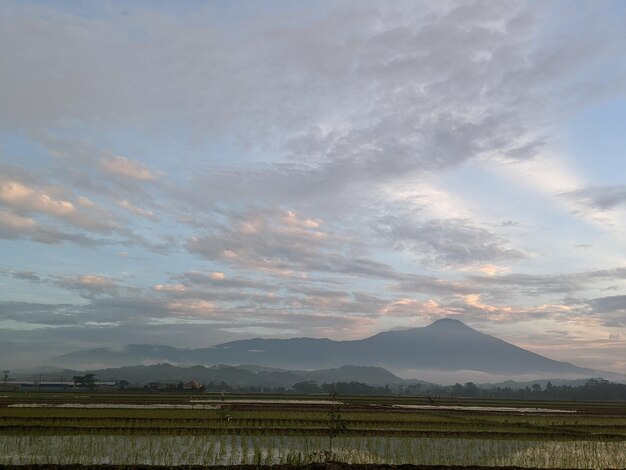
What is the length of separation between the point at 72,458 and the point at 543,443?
20618 millimetres

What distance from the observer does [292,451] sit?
21.0 metres

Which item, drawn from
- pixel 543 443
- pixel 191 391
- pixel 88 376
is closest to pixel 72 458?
pixel 543 443

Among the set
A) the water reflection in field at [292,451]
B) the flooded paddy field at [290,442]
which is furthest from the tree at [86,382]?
the water reflection in field at [292,451]

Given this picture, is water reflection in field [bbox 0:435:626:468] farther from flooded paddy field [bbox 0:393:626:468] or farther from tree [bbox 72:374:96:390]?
tree [bbox 72:374:96:390]

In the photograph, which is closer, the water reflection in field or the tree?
the water reflection in field

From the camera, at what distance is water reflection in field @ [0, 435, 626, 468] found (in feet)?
61.0

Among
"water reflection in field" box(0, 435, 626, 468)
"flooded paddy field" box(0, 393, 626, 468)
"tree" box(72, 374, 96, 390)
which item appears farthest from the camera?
"tree" box(72, 374, 96, 390)

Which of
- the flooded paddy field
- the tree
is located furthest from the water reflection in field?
the tree

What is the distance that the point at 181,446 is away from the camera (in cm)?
2158

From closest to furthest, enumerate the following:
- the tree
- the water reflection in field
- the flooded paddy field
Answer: the water reflection in field, the flooded paddy field, the tree

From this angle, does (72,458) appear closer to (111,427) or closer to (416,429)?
(111,427)

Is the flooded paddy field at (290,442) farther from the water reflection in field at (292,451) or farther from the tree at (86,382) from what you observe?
the tree at (86,382)

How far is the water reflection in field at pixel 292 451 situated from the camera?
61.0 feet

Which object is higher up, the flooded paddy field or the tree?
the flooded paddy field
